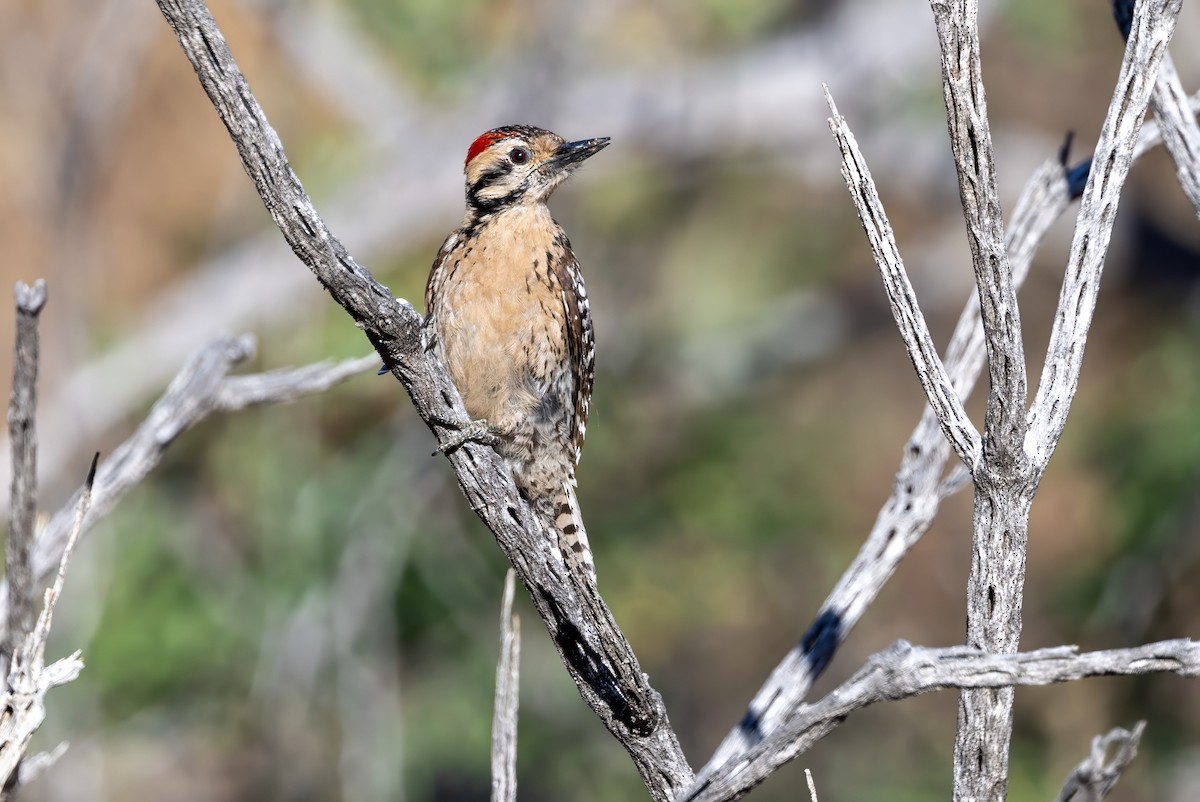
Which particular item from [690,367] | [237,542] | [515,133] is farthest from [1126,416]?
[237,542]

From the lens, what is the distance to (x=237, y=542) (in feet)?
27.7

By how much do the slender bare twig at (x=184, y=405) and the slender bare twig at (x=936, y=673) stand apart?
156cm

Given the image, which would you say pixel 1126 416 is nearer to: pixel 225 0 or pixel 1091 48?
pixel 1091 48

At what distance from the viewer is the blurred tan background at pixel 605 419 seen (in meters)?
7.22

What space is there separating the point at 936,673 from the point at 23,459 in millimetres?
1579

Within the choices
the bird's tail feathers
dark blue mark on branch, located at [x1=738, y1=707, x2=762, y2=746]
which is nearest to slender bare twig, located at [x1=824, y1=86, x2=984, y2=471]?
dark blue mark on branch, located at [x1=738, y1=707, x2=762, y2=746]

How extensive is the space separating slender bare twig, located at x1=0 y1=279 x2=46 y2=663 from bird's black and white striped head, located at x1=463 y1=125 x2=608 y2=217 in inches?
89.2

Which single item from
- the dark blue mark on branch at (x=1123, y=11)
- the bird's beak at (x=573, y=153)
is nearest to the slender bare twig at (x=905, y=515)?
the dark blue mark on branch at (x=1123, y=11)

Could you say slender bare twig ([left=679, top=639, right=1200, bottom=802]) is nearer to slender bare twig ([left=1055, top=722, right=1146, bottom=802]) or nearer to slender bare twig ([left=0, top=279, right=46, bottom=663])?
slender bare twig ([left=1055, top=722, right=1146, bottom=802])

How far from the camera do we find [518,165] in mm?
4355

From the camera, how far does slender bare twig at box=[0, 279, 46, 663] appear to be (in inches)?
82.7

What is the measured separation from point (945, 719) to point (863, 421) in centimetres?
247

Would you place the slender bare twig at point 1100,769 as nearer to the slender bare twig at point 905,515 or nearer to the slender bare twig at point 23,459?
the slender bare twig at point 905,515

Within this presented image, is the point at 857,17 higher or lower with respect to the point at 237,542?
higher
